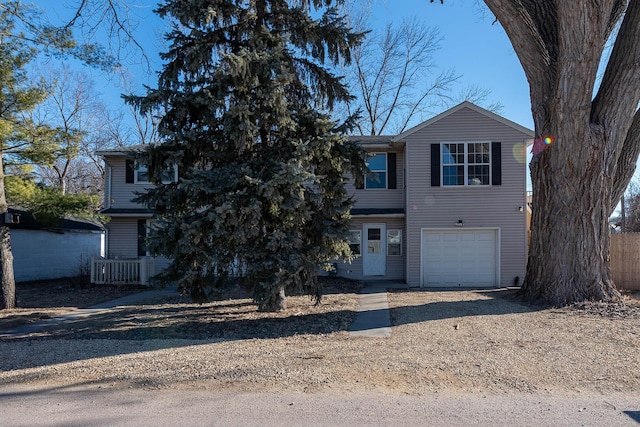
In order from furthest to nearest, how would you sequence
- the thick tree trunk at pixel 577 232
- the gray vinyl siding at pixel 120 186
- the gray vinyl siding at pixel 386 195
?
the gray vinyl siding at pixel 120 186 → the gray vinyl siding at pixel 386 195 → the thick tree trunk at pixel 577 232

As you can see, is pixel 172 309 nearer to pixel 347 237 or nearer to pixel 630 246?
pixel 347 237

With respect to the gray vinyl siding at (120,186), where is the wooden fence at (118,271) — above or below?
below

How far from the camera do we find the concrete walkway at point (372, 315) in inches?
295

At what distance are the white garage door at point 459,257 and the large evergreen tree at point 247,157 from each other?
6.48m

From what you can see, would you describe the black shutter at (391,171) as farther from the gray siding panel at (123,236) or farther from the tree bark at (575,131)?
the gray siding panel at (123,236)

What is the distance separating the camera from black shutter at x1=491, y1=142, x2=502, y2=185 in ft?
46.3

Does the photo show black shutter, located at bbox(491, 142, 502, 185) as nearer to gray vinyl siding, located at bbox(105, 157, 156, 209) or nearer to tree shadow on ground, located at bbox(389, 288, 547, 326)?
tree shadow on ground, located at bbox(389, 288, 547, 326)

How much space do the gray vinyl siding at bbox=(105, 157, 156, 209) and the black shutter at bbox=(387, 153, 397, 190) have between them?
897 cm

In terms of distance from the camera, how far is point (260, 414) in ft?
13.0

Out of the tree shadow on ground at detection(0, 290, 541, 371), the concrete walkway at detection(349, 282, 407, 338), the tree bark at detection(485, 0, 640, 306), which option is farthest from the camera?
the tree bark at detection(485, 0, 640, 306)

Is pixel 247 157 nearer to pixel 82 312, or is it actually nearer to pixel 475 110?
pixel 82 312

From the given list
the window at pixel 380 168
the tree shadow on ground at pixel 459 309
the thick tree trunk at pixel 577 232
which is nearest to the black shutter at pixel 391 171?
the window at pixel 380 168

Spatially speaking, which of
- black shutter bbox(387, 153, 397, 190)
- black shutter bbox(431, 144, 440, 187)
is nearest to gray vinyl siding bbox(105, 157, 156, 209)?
black shutter bbox(387, 153, 397, 190)

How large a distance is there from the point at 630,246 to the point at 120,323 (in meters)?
14.8
